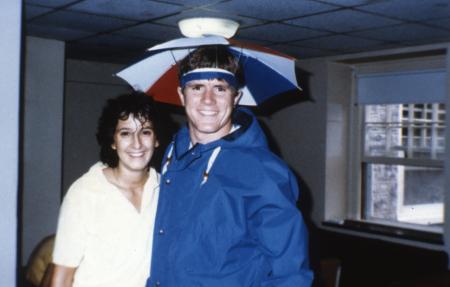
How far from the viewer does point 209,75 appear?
1761 mm

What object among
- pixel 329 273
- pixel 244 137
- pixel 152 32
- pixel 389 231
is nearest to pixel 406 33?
pixel 389 231

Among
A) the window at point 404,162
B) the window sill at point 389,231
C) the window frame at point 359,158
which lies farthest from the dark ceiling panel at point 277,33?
the window sill at point 389,231

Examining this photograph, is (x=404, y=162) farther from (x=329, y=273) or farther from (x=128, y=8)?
(x=128, y=8)

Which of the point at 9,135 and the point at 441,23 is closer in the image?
the point at 9,135

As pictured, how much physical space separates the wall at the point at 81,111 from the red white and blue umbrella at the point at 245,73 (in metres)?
4.12

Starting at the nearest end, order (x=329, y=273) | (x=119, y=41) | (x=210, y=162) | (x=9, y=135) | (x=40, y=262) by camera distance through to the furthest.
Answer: (x=9, y=135)
(x=210, y=162)
(x=40, y=262)
(x=329, y=273)
(x=119, y=41)

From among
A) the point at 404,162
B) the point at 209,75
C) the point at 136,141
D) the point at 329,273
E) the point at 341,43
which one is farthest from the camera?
the point at 404,162

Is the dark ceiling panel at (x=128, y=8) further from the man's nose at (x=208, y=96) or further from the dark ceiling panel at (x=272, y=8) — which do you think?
the man's nose at (x=208, y=96)

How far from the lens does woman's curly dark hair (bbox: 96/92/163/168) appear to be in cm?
206

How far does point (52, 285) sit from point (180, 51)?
979 mm

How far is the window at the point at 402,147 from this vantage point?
503cm

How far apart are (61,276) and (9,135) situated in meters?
0.81

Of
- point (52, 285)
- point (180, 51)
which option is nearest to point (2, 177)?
A: point (52, 285)

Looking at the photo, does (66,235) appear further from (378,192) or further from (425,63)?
(378,192)
